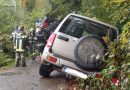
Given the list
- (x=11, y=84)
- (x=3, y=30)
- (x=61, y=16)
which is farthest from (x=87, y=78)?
(x=3, y=30)

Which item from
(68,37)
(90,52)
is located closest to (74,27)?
(68,37)

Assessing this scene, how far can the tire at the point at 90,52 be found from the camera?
1002cm

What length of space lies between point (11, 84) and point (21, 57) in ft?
13.9

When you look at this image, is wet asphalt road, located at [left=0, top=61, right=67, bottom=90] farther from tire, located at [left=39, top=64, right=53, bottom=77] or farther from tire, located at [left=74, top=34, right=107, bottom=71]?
tire, located at [left=74, top=34, right=107, bottom=71]

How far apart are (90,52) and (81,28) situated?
4.42ft

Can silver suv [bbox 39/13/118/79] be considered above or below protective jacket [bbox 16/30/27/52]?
above

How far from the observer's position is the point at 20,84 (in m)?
12.3

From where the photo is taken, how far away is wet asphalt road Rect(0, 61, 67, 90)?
460 inches

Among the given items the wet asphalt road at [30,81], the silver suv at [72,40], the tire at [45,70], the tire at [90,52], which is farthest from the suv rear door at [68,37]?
the tire at [45,70]

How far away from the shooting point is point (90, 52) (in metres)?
10.2

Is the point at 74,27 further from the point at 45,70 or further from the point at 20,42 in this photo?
the point at 20,42

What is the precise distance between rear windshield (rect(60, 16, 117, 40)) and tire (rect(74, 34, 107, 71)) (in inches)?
49.1

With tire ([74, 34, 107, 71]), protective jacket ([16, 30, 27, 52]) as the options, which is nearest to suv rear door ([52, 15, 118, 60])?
tire ([74, 34, 107, 71])

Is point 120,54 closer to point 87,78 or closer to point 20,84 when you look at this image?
point 87,78
